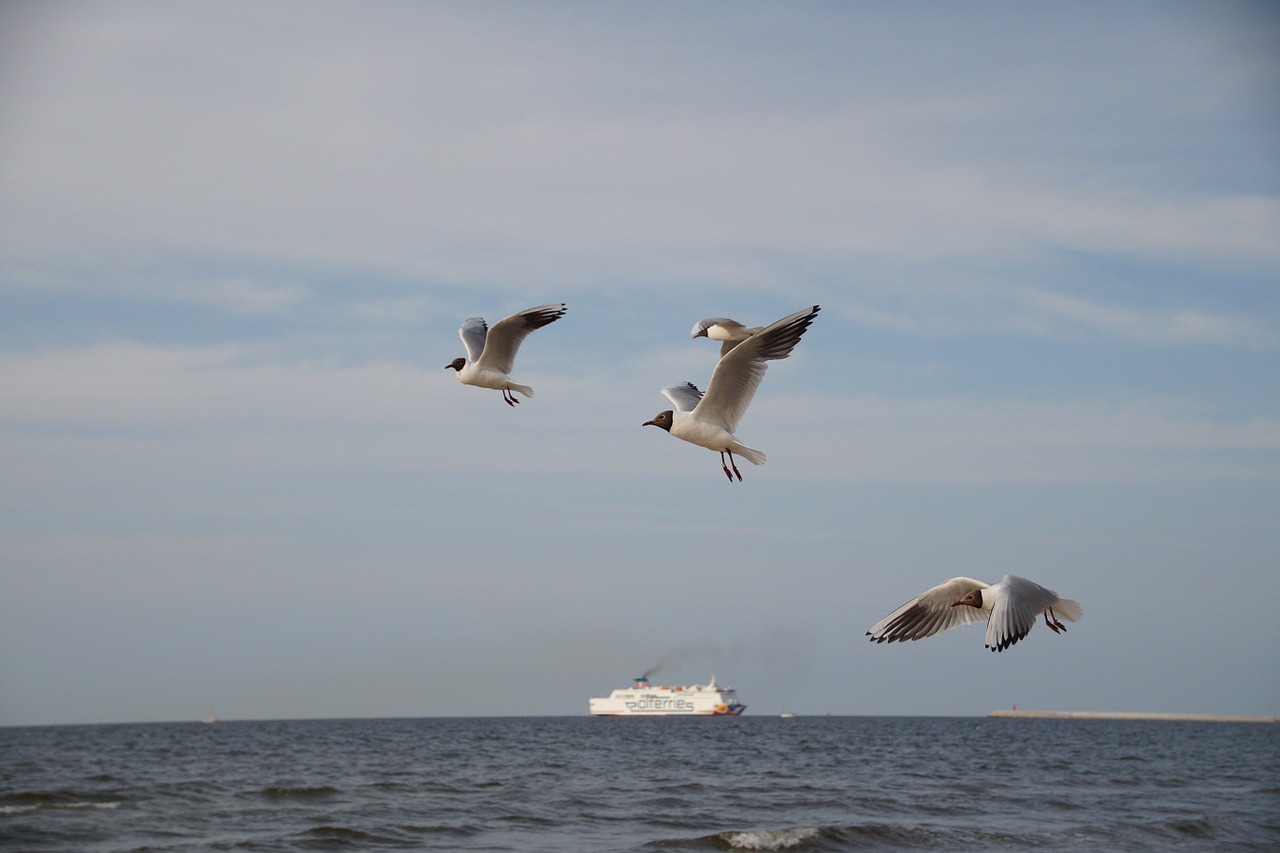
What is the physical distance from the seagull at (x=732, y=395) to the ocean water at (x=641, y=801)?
12.6 meters

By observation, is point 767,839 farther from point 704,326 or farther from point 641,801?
point 704,326

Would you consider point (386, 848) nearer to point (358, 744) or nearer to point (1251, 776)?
point (1251, 776)

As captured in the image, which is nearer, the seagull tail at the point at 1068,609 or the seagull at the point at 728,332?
the seagull tail at the point at 1068,609

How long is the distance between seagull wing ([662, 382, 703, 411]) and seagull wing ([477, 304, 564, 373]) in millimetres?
1377

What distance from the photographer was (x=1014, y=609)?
8.71 m

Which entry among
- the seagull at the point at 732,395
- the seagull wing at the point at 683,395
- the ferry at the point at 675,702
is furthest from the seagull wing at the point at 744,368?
the ferry at the point at 675,702

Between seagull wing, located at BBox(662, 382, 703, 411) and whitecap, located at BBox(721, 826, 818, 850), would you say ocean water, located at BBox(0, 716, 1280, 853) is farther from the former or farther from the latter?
seagull wing, located at BBox(662, 382, 703, 411)

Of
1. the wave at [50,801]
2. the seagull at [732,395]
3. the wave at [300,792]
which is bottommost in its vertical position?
the wave at [50,801]

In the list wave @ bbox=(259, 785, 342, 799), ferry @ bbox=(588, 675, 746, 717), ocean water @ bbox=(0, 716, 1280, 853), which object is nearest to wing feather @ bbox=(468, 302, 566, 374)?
ocean water @ bbox=(0, 716, 1280, 853)

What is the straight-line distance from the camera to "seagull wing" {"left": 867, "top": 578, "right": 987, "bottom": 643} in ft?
34.2

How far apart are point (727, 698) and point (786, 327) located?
102160mm

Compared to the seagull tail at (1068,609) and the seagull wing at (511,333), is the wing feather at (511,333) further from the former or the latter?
the seagull tail at (1068,609)

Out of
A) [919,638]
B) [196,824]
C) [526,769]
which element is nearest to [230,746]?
[526,769]

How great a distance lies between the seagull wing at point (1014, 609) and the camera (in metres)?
8.23
